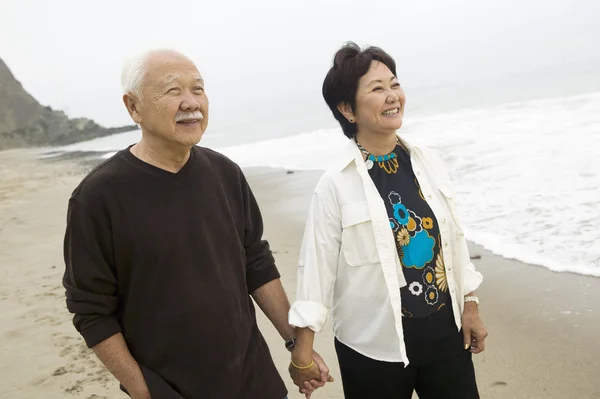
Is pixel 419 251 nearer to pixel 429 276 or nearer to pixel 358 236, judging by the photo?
pixel 429 276

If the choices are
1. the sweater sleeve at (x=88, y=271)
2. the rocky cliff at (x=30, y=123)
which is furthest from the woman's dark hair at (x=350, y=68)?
the rocky cliff at (x=30, y=123)

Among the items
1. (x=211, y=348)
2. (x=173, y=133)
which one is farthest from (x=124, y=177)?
(x=211, y=348)

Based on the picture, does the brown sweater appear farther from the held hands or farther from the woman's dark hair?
the woman's dark hair

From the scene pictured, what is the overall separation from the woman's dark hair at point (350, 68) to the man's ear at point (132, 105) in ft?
2.73

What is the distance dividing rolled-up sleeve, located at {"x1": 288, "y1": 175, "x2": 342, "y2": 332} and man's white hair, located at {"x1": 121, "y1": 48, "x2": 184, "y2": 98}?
0.79 metres

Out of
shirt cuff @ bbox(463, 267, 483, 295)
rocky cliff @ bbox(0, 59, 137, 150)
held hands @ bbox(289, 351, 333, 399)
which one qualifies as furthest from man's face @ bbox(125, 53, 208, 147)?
rocky cliff @ bbox(0, 59, 137, 150)

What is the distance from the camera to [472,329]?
2133 mm

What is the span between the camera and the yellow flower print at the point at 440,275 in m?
2.06

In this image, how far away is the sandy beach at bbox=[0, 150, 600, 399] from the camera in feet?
10.4

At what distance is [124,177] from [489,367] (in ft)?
8.92

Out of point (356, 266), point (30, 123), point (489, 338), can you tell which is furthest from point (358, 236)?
point (30, 123)

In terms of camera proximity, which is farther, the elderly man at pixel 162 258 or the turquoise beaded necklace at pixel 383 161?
the turquoise beaded necklace at pixel 383 161

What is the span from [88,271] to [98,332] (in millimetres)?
192

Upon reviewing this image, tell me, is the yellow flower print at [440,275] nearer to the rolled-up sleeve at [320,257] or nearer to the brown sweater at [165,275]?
the rolled-up sleeve at [320,257]
